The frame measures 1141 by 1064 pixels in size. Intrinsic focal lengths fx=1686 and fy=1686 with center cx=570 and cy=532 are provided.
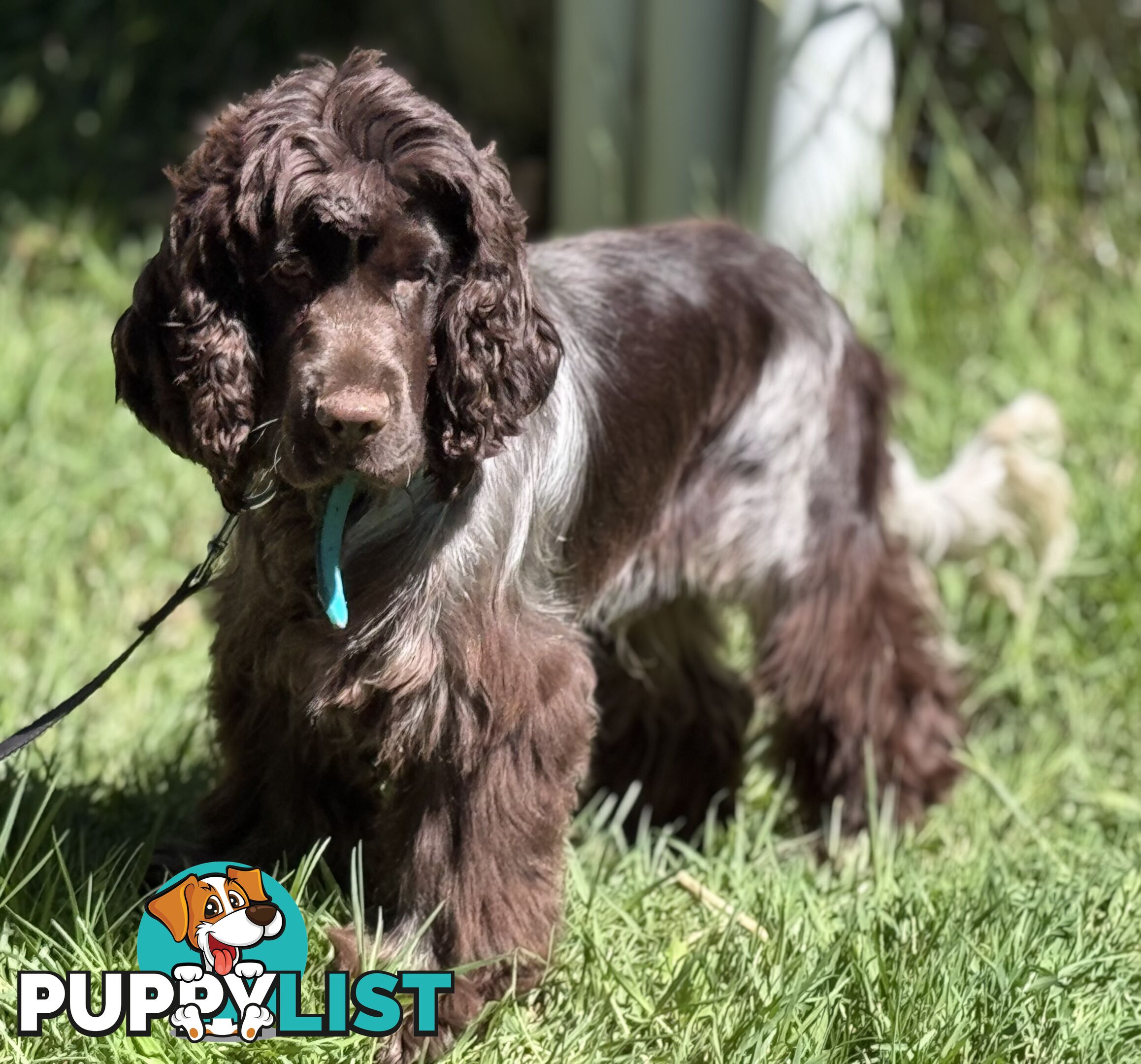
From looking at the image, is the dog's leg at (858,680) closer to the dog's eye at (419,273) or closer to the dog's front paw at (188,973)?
the dog's eye at (419,273)

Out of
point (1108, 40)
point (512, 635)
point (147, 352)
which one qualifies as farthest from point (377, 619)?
point (1108, 40)

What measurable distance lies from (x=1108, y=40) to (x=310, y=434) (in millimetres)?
4754

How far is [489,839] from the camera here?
3.31 metres

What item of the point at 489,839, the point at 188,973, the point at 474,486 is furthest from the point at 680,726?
the point at 188,973

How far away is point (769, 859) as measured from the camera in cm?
399

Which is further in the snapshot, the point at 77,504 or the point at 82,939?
the point at 77,504

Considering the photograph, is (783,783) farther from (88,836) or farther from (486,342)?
(486,342)

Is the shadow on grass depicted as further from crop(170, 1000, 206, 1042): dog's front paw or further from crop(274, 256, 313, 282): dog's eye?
crop(274, 256, 313, 282): dog's eye

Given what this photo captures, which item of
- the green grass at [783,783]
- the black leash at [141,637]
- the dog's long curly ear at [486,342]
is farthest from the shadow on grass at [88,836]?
the dog's long curly ear at [486,342]

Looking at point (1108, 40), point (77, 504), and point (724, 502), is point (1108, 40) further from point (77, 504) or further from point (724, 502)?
point (77, 504)

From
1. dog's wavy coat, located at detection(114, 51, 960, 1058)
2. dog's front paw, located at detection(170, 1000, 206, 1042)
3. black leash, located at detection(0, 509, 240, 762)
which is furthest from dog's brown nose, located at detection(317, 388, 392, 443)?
dog's front paw, located at detection(170, 1000, 206, 1042)

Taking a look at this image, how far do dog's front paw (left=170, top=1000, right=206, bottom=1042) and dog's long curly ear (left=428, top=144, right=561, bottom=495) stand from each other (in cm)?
104

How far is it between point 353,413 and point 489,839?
98 centimetres

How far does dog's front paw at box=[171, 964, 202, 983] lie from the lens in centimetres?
308
